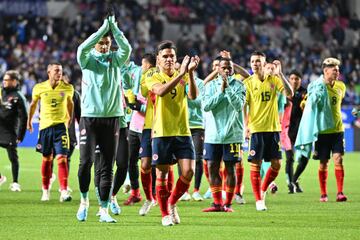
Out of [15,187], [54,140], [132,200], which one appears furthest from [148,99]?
[15,187]

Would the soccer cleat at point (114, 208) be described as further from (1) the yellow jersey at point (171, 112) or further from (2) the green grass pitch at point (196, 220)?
(1) the yellow jersey at point (171, 112)

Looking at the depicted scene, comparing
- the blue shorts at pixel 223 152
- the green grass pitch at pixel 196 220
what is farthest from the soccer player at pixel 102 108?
the blue shorts at pixel 223 152

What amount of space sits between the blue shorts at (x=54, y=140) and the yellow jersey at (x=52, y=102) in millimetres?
87

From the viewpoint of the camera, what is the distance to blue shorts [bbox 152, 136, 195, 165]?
12219 mm

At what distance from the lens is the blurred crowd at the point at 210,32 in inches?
1508

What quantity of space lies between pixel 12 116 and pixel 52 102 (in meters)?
2.57

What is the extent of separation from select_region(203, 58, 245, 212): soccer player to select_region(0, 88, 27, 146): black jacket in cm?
518

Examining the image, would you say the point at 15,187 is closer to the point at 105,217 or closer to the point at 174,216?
the point at 105,217

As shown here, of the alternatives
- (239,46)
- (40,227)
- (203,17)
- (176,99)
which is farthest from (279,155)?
(203,17)

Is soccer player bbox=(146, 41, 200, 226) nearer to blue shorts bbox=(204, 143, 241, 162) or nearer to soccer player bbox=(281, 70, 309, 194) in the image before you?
blue shorts bbox=(204, 143, 241, 162)

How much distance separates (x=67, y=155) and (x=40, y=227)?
4395mm

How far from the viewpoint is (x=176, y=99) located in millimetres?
12266

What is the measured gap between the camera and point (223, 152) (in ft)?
46.1

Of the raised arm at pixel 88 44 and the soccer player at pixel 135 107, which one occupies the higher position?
the raised arm at pixel 88 44
